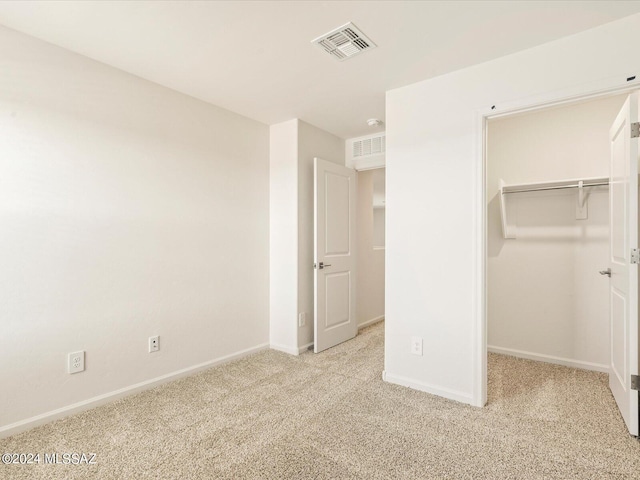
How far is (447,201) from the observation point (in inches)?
95.6

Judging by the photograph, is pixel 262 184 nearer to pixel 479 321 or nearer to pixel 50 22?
pixel 50 22

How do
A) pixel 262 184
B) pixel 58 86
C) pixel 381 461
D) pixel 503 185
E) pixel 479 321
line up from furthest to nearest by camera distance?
pixel 262 184 < pixel 503 185 < pixel 479 321 < pixel 58 86 < pixel 381 461

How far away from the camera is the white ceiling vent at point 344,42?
6.40 ft

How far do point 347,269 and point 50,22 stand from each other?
3.12m

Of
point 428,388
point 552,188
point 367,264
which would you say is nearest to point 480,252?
point 428,388

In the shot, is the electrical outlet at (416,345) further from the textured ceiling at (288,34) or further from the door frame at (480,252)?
the textured ceiling at (288,34)

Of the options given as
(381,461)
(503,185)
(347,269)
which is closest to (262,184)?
(347,269)

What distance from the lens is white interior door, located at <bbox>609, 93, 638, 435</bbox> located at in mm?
1893

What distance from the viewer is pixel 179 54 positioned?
87.0 inches

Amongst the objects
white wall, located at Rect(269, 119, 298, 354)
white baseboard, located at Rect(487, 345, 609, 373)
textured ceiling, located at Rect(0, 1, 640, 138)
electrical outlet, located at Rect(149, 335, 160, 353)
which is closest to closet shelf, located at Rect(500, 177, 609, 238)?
white baseboard, located at Rect(487, 345, 609, 373)

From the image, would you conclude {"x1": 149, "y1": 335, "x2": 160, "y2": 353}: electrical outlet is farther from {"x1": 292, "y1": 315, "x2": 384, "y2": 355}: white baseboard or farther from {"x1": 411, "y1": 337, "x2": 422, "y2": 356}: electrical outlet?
{"x1": 411, "y1": 337, "x2": 422, "y2": 356}: electrical outlet

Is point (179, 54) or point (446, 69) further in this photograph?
point (446, 69)

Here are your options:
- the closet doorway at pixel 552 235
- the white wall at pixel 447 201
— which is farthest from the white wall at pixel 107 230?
the closet doorway at pixel 552 235

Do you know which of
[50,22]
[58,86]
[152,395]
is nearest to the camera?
[50,22]
